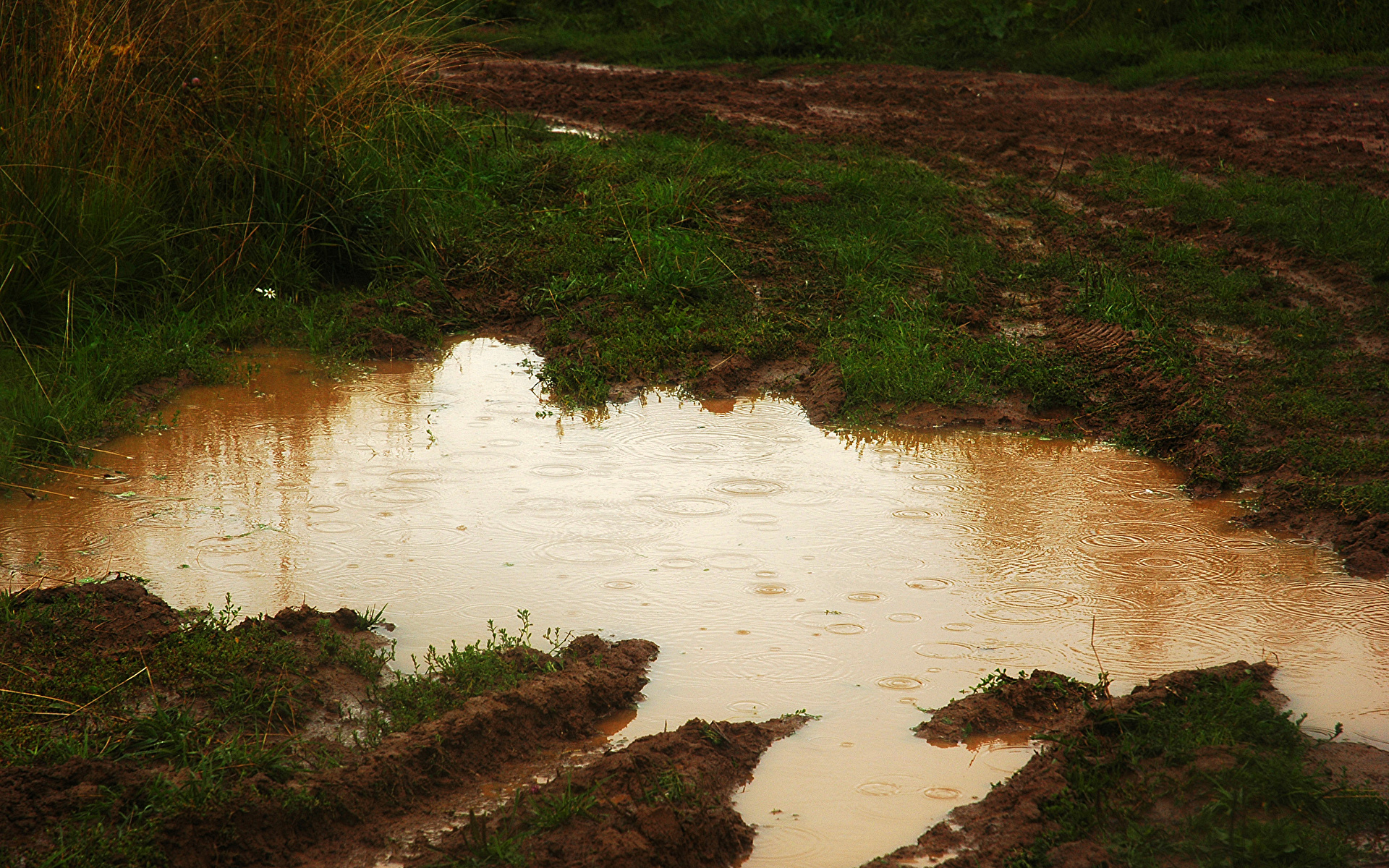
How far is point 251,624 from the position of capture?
3.39 metres

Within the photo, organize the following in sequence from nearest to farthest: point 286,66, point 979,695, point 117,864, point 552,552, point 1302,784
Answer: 1. point 117,864
2. point 1302,784
3. point 979,695
4. point 552,552
5. point 286,66

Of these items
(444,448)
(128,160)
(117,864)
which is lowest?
(117,864)

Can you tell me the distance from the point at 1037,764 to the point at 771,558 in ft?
4.53

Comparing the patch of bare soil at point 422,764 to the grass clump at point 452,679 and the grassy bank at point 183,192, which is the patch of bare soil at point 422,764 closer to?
the grass clump at point 452,679

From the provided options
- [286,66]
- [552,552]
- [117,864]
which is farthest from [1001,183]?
[117,864]

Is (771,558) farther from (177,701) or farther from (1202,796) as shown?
(177,701)

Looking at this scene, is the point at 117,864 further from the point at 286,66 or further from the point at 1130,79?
the point at 1130,79

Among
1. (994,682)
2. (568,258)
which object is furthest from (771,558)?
(568,258)

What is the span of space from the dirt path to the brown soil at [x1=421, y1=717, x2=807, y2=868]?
266 inches

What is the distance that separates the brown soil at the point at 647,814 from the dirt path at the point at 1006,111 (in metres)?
6.74

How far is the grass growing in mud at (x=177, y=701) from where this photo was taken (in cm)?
259

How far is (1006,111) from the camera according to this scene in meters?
10.4

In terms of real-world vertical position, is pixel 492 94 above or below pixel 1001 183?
above

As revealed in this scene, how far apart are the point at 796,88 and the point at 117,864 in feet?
34.1
